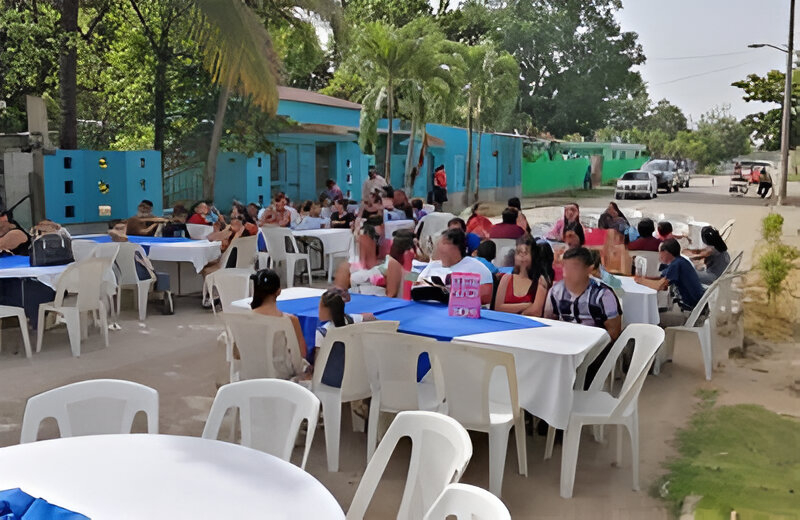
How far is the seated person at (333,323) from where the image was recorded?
477 cm

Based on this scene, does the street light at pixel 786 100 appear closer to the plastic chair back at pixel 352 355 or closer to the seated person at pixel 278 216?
the seated person at pixel 278 216

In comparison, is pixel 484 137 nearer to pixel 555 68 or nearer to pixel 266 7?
pixel 555 68

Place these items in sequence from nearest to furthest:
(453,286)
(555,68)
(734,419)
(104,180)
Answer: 1. (453,286)
2. (734,419)
3. (104,180)
4. (555,68)

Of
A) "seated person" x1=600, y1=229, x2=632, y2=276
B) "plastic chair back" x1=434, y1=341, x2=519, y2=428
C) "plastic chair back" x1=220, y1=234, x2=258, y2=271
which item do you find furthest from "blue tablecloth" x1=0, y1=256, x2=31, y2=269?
"seated person" x1=600, y1=229, x2=632, y2=276

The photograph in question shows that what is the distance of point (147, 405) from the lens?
3.38 meters

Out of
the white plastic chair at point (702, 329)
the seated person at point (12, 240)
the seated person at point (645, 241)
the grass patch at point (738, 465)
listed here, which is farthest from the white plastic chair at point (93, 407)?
the seated person at point (645, 241)

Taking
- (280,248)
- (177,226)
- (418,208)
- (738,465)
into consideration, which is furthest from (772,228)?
(738,465)

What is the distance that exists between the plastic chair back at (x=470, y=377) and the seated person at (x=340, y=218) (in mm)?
8484

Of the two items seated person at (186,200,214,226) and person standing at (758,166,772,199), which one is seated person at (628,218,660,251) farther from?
person standing at (758,166,772,199)

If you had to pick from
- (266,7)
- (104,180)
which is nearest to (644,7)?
(266,7)

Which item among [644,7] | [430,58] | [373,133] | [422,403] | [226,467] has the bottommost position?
[422,403]

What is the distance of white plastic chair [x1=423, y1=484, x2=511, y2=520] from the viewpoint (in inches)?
89.7

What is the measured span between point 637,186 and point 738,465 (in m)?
29.9

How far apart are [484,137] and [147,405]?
97.5 ft
